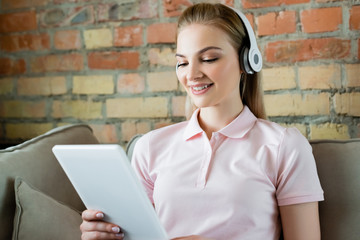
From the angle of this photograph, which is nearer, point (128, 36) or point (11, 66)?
point (128, 36)

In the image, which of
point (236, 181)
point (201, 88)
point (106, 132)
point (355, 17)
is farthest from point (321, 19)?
point (106, 132)

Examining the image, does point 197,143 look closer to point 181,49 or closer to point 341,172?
point 181,49

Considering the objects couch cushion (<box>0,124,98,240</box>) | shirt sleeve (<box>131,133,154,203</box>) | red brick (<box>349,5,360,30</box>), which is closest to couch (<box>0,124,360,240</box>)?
couch cushion (<box>0,124,98,240</box>)

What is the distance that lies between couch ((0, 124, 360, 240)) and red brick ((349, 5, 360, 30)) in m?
0.47

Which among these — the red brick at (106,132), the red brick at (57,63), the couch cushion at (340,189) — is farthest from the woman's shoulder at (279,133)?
the red brick at (57,63)

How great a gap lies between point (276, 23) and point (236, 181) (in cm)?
73

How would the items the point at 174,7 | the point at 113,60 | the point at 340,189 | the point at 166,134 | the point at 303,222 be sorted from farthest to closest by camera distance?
the point at 113,60
the point at 174,7
the point at 166,134
the point at 340,189
the point at 303,222

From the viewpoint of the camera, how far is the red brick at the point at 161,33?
5.50ft

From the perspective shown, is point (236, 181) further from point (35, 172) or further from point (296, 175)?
point (35, 172)

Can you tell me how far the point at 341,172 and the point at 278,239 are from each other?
0.24 m

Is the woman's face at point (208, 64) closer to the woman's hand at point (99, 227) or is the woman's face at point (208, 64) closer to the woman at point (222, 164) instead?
the woman at point (222, 164)

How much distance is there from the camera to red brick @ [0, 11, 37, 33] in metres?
1.88

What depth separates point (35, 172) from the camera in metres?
1.26

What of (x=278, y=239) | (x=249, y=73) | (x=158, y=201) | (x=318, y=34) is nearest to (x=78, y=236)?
(x=158, y=201)
